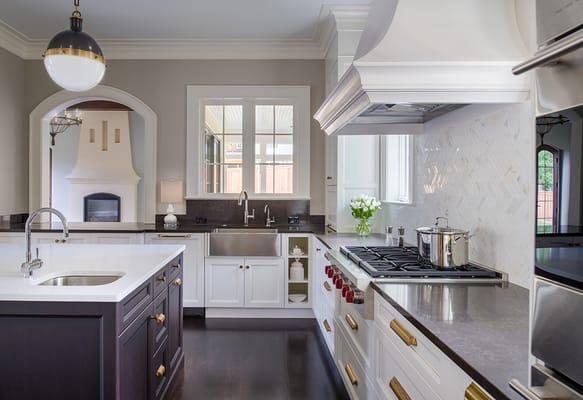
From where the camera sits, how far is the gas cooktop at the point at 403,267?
182 cm

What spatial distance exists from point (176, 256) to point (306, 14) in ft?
8.22

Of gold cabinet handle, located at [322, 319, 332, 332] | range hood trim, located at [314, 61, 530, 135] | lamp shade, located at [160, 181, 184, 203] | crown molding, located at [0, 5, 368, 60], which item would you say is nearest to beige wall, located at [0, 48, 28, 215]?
crown molding, located at [0, 5, 368, 60]

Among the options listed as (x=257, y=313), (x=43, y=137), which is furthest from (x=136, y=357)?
(x=43, y=137)

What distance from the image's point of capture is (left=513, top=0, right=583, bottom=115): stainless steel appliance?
0.59 meters

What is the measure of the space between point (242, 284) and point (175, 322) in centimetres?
138

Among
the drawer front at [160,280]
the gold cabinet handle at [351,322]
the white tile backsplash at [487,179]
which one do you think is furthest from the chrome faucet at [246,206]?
the gold cabinet handle at [351,322]

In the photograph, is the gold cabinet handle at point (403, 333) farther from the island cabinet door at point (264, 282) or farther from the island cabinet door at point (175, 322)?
the island cabinet door at point (264, 282)

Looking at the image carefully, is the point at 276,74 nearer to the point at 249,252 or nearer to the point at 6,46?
the point at 249,252

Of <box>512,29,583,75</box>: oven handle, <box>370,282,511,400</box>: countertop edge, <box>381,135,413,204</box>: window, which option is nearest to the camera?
<box>512,29,583,75</box>: oven handle

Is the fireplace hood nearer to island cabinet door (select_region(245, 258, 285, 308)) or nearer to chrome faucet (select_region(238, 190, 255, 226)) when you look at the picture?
island cabinet door (select_region(245, 258, 285, 308))

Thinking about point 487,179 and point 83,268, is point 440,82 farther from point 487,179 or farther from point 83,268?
point 83,268

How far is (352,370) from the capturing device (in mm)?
2184

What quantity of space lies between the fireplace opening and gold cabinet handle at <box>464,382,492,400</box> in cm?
805

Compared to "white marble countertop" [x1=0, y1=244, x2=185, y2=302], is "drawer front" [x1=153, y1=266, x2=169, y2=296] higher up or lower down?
lower down
